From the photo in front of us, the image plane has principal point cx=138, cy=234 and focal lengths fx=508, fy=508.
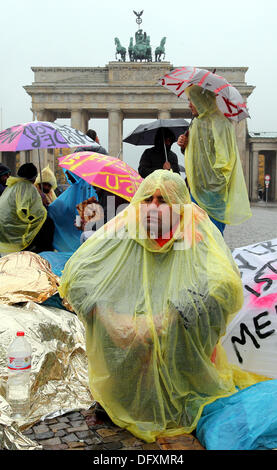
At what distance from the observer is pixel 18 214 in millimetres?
5645

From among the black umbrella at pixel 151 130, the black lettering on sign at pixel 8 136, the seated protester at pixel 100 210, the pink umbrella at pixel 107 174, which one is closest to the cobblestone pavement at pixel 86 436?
the pink umbrella at pixel 107 174

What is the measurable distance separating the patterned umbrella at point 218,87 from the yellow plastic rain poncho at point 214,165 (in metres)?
0.12

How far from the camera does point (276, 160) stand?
50.5 m

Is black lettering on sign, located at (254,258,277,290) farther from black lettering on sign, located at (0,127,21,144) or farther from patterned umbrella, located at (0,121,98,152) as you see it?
black lettering on sign, located at (0,127,21,144)

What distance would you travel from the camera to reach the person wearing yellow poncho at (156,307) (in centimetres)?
261

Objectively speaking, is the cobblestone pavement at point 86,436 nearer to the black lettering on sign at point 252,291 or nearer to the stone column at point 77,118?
the black lettering on sign at point 252,291

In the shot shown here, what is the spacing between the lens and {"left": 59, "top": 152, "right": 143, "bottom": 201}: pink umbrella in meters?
4.68

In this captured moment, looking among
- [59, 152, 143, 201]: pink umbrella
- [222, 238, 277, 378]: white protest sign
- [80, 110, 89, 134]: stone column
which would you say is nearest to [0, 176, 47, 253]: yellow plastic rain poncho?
[59, 152, 143, 201]: pink umbrella

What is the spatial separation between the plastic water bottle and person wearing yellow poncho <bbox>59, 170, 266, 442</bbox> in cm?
43

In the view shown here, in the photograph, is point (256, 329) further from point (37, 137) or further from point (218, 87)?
point (37, 137)

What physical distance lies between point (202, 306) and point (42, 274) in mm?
1857

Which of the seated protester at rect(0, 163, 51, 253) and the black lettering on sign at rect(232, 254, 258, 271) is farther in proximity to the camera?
the seated protester at rect(0, 163, 51, 253)

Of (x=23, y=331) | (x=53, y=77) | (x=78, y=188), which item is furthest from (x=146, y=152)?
(x=53, y=77)

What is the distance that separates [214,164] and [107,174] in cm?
100
